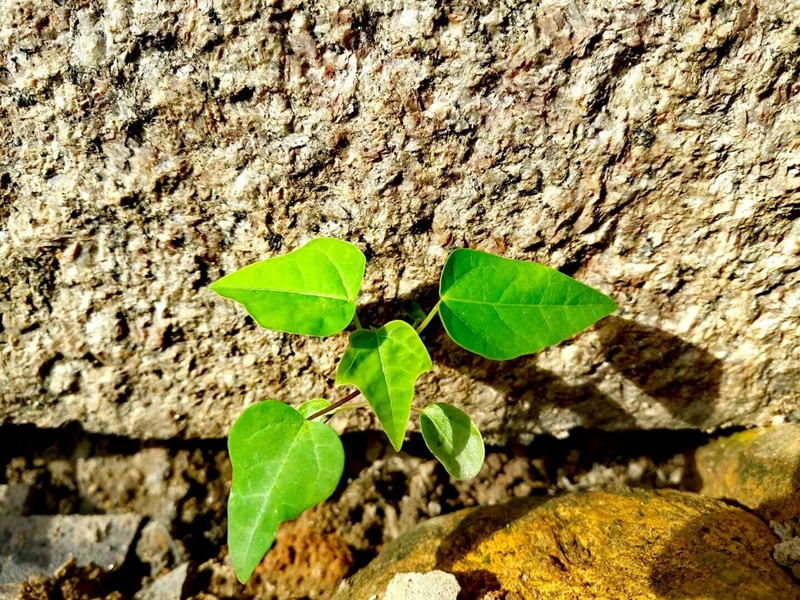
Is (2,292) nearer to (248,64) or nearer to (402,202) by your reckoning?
(248,64)

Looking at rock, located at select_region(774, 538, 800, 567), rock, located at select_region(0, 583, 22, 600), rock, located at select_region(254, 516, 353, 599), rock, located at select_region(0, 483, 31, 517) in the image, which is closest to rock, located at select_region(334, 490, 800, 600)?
rock, located at select_region(774, 538, 800, 567)

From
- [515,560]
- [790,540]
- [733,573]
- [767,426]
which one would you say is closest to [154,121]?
[515,560]

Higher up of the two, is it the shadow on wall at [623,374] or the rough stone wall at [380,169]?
the rough stone wall at [380,169]

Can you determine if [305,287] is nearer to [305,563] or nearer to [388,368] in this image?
[388,368]

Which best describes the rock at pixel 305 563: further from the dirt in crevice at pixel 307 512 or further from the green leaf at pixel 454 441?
the green leaf at pixel 454 441

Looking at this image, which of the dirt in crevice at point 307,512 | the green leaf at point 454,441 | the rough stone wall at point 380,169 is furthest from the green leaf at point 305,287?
the dirt in crevice at point 307,512

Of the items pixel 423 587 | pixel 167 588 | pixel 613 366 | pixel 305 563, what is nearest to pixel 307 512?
pixel 305 563
